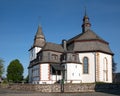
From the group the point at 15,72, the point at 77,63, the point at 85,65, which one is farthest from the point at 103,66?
the point at 15,72

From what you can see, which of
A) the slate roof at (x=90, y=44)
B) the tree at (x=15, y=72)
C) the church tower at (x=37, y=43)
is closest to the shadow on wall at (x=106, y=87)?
the slate roof at (x=90, y=44)

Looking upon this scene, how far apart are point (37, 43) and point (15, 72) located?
18.5 metres

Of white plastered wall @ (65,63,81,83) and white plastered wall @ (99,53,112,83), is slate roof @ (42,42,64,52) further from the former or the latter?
white plastered wall @ (99,53,112,83)

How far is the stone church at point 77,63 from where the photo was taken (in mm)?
50672

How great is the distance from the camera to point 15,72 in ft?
248

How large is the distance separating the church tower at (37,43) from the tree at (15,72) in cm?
1405

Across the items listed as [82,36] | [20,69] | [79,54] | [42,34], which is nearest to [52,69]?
[79,54]

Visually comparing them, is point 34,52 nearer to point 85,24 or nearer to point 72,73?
point 85,24

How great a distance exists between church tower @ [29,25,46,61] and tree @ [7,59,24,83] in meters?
14.0

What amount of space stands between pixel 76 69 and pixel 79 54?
12.2 ft

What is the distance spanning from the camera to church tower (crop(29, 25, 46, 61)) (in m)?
61.2

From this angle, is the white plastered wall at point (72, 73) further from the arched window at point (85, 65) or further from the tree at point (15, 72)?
the tree at point (15, 72)

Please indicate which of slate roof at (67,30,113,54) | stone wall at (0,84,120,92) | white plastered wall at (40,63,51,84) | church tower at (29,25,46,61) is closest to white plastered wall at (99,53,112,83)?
slate roof at (67,30,113,54)

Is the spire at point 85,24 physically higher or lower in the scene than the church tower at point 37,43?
higher
